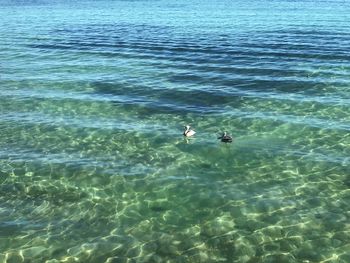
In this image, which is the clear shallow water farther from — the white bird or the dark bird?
the white bird

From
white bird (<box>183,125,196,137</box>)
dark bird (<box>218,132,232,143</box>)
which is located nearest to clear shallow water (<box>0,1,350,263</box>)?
dark bird (<box>218,132,232,143</box>)

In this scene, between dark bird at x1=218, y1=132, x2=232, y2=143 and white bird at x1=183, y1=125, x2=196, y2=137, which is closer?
dark bird at x1=218, y1=132, x2=232, y2=143

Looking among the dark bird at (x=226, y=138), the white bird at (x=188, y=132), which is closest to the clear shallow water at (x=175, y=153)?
the dark bird at (x=226, y=138)

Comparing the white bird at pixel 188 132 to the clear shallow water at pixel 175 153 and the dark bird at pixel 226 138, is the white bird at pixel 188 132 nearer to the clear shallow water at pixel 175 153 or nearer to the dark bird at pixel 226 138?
the clear shallow water at pixel 175 153

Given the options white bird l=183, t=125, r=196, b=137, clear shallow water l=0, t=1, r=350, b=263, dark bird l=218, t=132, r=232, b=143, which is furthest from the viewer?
white bird l=183, t=125, r=196, b=137

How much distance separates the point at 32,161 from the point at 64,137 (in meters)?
3.88

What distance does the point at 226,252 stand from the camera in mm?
18812

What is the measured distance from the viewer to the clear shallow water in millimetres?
19703

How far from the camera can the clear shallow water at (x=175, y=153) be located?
19.7 meters

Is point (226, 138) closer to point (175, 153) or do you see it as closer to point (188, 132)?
Result: point (188, 132)

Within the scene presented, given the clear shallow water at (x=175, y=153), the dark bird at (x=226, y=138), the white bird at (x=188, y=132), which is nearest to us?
the clear shallow water at (x=175, y=153)

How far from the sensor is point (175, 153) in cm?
2792

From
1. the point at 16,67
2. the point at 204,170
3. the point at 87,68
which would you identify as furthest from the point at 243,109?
the point at 16,67

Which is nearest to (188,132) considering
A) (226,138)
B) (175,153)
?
(175,153)
